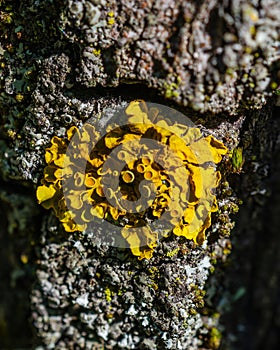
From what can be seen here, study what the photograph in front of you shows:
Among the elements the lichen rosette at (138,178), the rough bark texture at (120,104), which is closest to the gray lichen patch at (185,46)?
the rough bark texture at (120,104)

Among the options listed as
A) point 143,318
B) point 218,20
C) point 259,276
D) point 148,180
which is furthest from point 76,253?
Result: point 259,276

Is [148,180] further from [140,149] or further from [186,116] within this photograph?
[186,116]

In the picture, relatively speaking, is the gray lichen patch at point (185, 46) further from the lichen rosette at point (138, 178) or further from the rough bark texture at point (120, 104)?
the lichen rosette at point (138, 178)

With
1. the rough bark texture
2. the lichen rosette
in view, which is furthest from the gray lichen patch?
the lichen rosette

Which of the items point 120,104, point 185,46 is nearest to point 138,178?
point 120,104

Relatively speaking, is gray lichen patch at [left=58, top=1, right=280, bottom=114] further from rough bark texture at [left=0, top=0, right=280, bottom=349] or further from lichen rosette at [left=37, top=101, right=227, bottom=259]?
lichen rosette at [left=37, top=101, right=227, bottom=259]

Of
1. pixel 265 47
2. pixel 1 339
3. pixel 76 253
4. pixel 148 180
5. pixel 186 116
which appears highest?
pixel 265 47

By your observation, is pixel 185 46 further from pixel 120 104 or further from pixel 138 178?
pixel 138 178
